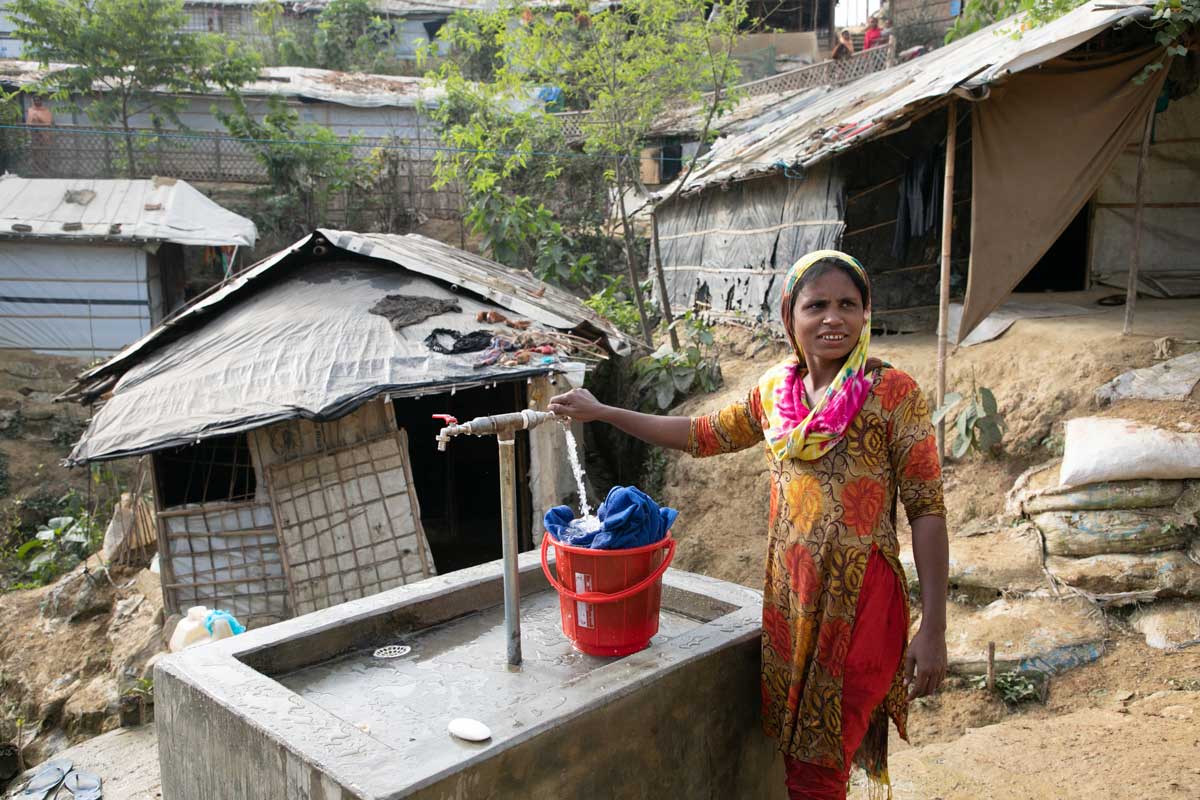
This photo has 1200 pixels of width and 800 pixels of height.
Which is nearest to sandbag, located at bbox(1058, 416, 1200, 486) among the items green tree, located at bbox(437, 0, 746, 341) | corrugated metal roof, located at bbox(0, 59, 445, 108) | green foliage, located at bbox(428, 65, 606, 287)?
green tree, located at bbox(437, 0, 746, 341)

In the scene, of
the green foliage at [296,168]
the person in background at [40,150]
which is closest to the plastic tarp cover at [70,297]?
the green foliage at [296,168]

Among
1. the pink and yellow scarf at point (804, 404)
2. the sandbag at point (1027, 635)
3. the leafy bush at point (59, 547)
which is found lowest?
the leafy bush at point (59, 547)

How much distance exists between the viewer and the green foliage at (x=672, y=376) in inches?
370

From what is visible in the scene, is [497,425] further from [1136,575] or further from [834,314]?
[1136,575]

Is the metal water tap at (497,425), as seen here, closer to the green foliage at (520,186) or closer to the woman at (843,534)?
the woman at (843,534)

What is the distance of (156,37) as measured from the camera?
1543cm

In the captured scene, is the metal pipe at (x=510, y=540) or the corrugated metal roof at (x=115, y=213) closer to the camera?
the metal pipe at (x=510, y=540)

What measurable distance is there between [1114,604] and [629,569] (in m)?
3.86

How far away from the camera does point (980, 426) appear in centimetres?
609

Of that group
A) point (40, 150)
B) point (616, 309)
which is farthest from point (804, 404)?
point (40, 150)

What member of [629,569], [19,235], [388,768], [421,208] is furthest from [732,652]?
[421,208]

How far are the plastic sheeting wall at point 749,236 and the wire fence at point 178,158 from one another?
6.27 m

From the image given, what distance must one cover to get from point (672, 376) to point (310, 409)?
15.3 ft

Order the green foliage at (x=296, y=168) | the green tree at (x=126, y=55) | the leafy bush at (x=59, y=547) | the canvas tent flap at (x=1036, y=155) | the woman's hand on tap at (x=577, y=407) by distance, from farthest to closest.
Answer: the green foliage at (x=296, y=168), the green tree at (x=126, y=55), the leafy bush at (x=59, y=547), the canvas tent flap at (x=1036, y=155), the woman's hand on tap at (x=577, y=407)
